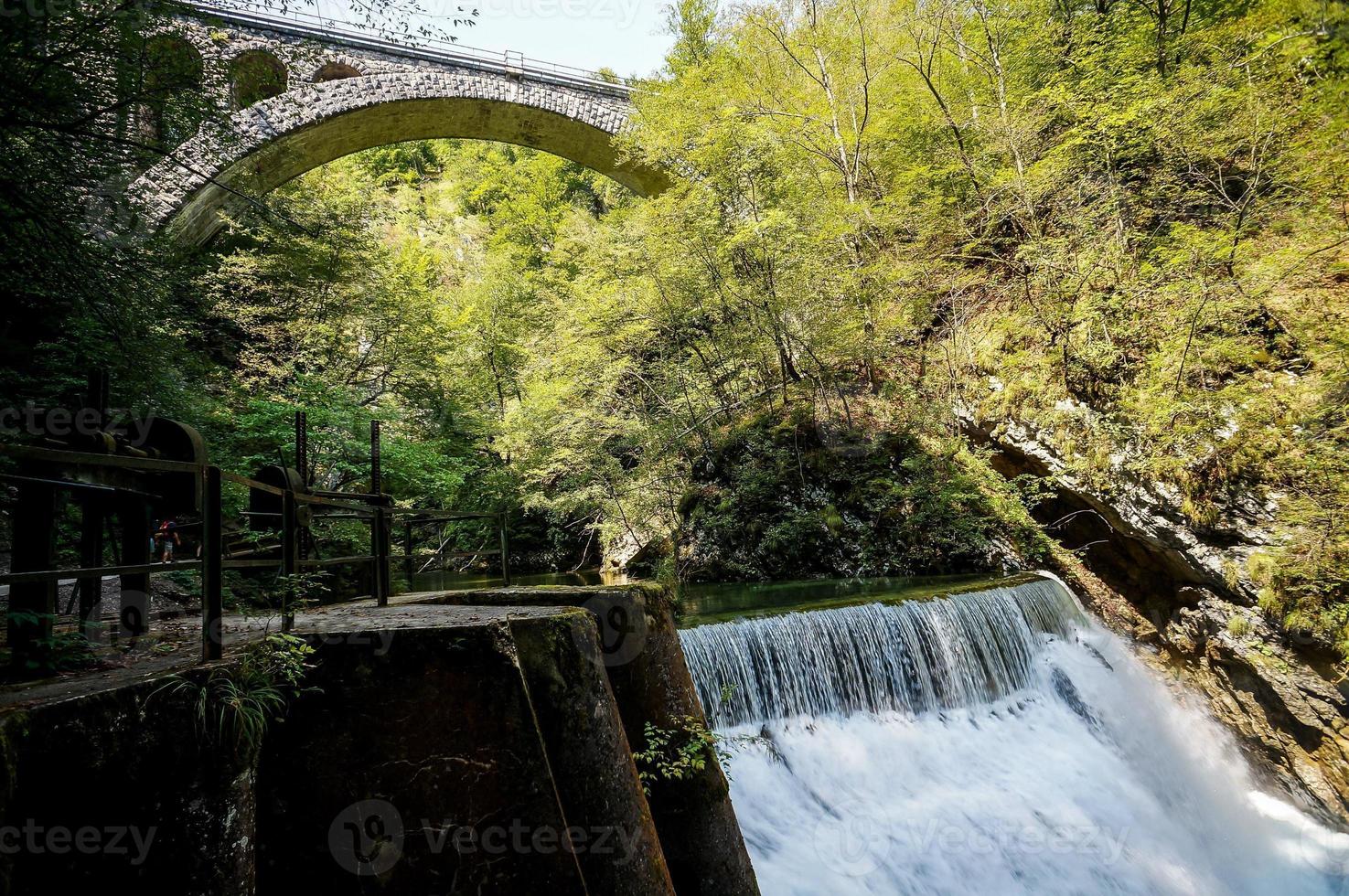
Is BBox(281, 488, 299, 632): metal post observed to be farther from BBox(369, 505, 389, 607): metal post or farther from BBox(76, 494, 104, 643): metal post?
BBox(369, 505, 389, 607): metal post

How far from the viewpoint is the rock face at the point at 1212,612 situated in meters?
6.07

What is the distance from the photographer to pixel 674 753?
3096 mm

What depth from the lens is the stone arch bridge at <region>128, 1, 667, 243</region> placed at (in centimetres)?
1275

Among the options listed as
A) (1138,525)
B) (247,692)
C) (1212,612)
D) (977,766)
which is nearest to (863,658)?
(977,766)

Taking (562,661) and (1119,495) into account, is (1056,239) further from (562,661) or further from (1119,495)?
(562,661)

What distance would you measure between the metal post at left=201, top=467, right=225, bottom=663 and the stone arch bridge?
11.3 metres

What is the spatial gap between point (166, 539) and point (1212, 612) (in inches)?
467

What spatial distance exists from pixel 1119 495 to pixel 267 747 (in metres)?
8.95

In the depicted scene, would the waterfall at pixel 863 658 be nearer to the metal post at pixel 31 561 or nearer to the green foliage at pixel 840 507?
the green foliage at pixel 840 507

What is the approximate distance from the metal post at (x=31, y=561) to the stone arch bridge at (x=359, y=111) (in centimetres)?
1114

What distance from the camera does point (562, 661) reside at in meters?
2.45

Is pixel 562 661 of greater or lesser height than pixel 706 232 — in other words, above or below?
below

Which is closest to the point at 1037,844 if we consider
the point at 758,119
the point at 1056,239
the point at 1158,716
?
the point at 1158,716

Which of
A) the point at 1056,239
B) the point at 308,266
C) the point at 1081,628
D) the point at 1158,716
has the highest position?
the point at 308,266
